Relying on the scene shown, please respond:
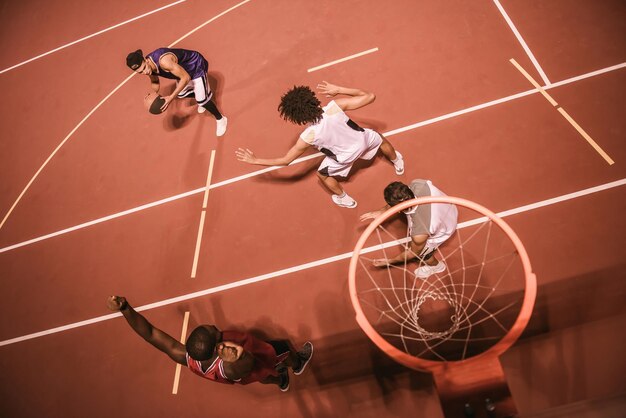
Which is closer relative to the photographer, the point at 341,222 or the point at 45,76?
the point at 341,222

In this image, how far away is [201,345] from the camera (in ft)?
10.2

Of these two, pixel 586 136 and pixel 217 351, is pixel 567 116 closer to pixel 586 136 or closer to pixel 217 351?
pixel 586 136

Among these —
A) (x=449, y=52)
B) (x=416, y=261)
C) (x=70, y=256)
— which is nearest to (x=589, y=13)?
(x=449, y=52)

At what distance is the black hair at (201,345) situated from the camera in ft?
10.3

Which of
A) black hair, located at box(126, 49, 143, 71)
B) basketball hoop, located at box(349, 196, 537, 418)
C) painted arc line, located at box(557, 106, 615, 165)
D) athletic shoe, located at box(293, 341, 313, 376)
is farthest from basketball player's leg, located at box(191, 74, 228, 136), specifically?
painted arc line, located at box(557, 106, 615, 165)

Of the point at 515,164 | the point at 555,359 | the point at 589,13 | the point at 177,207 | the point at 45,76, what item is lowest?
the point at 555,359

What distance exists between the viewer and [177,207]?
18.5 ft

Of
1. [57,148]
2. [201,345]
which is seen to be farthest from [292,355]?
[57,148]

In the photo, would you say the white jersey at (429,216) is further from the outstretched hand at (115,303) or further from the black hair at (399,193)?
the outstretched hand at (115,303)

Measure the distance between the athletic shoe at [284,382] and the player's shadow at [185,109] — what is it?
4154mm

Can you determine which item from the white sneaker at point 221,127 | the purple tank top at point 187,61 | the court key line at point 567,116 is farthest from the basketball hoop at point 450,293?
the purple tank top at point 187,61

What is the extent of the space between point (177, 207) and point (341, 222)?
8.04 ft

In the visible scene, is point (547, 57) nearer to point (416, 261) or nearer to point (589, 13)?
point (589, 13)

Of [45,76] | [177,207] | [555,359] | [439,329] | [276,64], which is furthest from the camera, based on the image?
[45,76]
